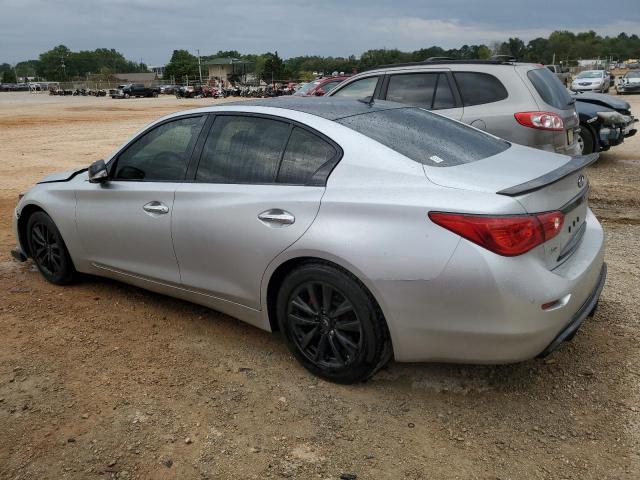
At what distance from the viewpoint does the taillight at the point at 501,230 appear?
2590 mm

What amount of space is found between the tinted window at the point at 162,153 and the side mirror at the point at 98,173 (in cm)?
8

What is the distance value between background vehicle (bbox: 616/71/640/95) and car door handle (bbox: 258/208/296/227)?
3461 centimetres

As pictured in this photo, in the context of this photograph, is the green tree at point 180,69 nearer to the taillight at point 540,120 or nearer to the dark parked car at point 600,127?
the dark parked car at point 600,127

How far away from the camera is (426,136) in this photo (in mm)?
3424

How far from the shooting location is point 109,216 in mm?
4160

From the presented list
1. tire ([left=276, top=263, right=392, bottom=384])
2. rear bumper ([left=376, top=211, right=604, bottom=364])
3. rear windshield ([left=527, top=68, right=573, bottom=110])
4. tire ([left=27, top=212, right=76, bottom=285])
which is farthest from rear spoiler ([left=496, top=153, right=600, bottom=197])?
rear windshield ([left=527, top=68, right=573, bottom=110])

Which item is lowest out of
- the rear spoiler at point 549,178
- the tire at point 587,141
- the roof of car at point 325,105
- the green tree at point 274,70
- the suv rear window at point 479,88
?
the tire at point 587,141

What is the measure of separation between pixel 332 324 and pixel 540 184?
1.28m

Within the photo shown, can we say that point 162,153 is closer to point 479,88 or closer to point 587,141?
point 479,88

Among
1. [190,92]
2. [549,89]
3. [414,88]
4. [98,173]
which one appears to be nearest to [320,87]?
[414,88]

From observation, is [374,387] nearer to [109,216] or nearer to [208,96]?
[109,216]

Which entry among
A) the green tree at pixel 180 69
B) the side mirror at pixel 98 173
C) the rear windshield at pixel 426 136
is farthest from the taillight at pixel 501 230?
the green tree at pixel 180 69

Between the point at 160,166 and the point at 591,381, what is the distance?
3.03 meters

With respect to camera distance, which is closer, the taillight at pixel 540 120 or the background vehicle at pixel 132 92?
the taillight at pixel 540 120
